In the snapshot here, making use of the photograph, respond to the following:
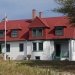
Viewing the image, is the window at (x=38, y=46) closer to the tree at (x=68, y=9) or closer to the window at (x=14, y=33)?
the window at (x=14, y=33)

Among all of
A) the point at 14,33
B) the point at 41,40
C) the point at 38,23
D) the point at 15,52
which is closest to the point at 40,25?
the point at 38,23

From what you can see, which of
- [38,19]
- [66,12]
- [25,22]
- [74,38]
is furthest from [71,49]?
[66,12]

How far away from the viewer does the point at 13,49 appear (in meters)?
75.5

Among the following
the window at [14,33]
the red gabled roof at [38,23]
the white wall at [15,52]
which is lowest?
the white wall at [15,52]

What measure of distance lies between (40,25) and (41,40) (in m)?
2.85

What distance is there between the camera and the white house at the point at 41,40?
71000 mm

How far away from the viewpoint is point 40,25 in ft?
241

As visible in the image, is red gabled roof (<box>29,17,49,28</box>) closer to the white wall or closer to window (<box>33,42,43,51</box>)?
window (<box>33,42,43,51</box>)

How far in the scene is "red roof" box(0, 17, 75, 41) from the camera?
72.1 meters

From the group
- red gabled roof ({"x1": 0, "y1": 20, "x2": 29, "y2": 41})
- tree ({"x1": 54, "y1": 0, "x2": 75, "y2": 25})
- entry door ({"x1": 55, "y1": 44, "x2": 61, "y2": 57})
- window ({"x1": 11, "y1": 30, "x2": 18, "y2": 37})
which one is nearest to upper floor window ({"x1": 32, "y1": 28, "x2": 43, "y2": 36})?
red gabled roof ({"x1": 0, "y1": 20, "x2": 29, "y2": 41})

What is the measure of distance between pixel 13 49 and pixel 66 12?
142 feet

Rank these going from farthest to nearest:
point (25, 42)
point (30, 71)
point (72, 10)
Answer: point (25, 42), point (72, 10), point (30, 71)

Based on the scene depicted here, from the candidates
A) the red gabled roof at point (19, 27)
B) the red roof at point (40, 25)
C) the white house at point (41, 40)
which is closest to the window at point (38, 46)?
the white house at point (41, 40)

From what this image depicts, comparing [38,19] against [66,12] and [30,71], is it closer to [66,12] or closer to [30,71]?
[66,12]
